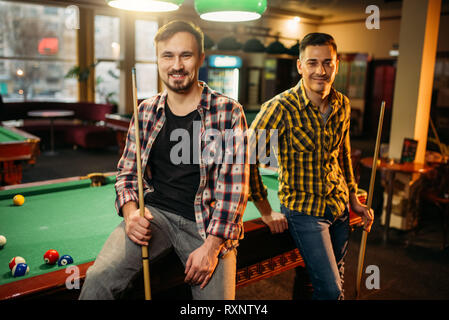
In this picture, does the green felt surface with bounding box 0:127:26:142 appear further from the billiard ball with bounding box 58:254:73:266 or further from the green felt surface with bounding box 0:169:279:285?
the billiard ball with bounding box 58:254:73:266

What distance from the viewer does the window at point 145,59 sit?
9836 millimetres

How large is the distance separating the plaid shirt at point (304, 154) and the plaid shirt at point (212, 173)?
29cm

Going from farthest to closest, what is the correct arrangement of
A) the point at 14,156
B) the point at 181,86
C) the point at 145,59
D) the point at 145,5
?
the point at 145,59 < the point at 14,156 < the point at 145,5 < the point at 181,86

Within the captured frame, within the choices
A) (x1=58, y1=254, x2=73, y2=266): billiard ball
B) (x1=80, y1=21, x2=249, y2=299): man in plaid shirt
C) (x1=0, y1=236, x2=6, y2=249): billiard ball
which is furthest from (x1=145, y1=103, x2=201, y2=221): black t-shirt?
(x1=0, y1=236, x2=6, y2=249): billiard ball

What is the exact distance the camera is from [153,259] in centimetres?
142

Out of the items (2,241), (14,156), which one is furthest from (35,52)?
(2,241)

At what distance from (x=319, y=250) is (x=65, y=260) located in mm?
976

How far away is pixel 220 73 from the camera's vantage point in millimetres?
10711

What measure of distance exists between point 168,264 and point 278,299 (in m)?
1.48

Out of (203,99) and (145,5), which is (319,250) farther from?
(145,5)

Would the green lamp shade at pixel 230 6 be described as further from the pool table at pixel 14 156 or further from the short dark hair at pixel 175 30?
the pool table at pixel 14 156

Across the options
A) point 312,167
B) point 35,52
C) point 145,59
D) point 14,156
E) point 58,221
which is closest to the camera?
point 312,167

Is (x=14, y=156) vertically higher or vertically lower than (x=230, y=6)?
lower

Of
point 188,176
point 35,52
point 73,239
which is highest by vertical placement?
point 35,52
